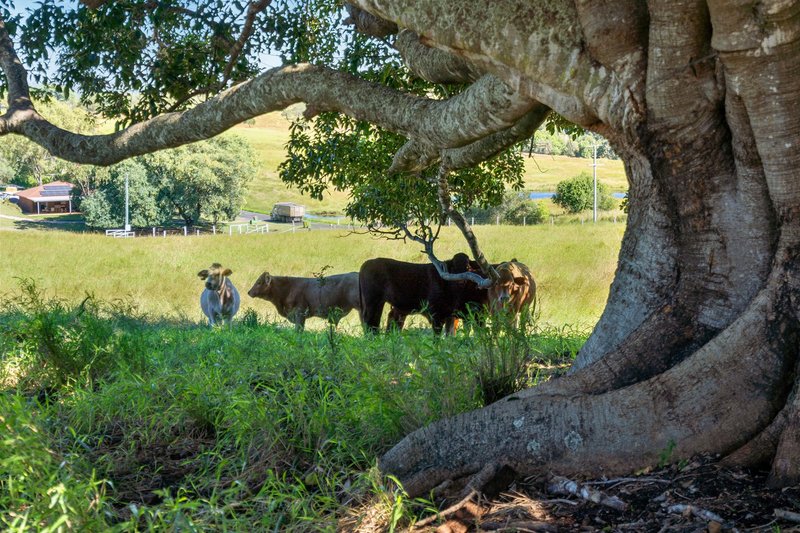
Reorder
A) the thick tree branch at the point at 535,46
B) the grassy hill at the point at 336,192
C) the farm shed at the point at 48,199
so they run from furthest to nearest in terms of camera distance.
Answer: the farm shed at the point at 48,199 → the grassy hill at the point at 336,192 → the thick tree branch at the point at 535,46

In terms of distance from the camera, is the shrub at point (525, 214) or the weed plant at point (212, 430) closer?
the weed plant at point (212, 430)

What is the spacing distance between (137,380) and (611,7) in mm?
3744

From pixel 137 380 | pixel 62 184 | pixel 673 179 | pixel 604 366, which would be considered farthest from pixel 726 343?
pixel 62 184

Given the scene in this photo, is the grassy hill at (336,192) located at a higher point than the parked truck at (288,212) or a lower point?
higher

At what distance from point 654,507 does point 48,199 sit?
76956 millimetres

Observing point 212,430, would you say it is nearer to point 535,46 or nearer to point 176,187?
point 535,46

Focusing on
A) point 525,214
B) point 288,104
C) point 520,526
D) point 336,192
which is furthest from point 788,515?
point 336,192

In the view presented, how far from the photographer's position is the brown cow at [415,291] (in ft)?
38.1

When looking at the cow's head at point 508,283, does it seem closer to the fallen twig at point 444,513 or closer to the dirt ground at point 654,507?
the dirt ground at point 654,507

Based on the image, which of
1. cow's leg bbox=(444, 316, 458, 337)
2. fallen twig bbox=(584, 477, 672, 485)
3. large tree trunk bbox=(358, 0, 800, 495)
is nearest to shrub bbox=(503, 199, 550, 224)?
cow's leg bbox=(444, 316, 458, 337)

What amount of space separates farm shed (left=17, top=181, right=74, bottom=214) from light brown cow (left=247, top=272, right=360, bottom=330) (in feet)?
202

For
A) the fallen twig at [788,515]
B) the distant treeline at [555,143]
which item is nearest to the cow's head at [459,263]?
the distant treeline at [555,143]

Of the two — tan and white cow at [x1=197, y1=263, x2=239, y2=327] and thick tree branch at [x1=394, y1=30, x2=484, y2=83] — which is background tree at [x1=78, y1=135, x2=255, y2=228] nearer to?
tan and white cow at [x1=197, y1=263, x2=239, y2=327]

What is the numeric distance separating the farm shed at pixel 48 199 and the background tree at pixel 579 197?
138ft
